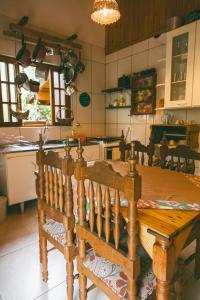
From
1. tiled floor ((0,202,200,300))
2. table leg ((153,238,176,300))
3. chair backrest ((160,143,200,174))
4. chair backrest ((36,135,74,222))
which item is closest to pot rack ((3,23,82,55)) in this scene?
chair backrest ((36,135,74,222))

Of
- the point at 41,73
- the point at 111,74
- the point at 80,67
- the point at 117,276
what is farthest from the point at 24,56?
the point at 117,276

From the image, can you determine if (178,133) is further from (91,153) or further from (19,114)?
(19,114)

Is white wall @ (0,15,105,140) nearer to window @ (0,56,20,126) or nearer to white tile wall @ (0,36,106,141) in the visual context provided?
white tile wall @ (0,36,106,141)

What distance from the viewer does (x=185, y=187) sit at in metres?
1.29

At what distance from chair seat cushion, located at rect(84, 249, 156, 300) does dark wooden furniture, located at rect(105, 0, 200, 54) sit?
3.03m

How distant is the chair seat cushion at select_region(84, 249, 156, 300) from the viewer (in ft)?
2.87

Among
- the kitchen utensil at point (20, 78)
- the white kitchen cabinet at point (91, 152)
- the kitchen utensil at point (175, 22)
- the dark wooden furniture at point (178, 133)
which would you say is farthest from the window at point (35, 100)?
the kitchen utensil at point (175, 22)

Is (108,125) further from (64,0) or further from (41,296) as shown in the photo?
(41,296)

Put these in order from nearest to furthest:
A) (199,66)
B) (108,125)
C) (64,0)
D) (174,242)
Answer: (174,242) < (199,66) < (64,0) < (108,125)

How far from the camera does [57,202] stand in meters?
1.21

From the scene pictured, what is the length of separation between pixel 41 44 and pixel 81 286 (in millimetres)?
2752

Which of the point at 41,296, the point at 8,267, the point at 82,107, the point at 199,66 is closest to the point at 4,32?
the point at 82,107

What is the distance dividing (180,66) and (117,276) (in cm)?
249

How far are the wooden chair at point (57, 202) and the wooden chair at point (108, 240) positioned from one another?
10 cm
